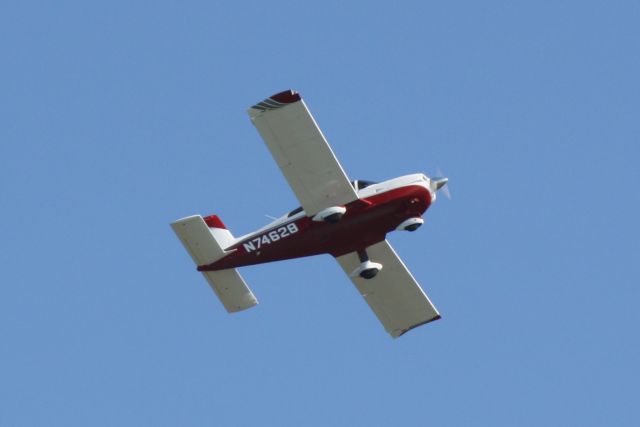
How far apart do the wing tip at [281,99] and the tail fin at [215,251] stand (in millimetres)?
4022

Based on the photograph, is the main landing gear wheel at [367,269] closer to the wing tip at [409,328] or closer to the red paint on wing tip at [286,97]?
the wing tip at [409,328]

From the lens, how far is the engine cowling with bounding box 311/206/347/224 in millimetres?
31422

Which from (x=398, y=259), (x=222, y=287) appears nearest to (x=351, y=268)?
(x=398, y=259)

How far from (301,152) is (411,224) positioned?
334 centimetres

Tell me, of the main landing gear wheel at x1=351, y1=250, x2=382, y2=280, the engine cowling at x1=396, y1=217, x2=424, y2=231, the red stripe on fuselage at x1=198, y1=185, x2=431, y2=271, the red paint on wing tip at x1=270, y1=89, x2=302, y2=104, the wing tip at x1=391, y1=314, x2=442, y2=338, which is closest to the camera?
the red paint on wing tip at x1=270, y1=89, x2=302, y2=104

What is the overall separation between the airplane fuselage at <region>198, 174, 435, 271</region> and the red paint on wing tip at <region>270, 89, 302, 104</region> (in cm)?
307

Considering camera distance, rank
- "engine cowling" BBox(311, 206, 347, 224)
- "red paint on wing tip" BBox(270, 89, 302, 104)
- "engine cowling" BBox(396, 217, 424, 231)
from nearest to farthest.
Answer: "red paint on wing tip" BBox(270, 89, 302, 104), "engine cowling" BBox(311, 206, 347, 224), "engine cowling" BBox(396, 217, 424, 231)

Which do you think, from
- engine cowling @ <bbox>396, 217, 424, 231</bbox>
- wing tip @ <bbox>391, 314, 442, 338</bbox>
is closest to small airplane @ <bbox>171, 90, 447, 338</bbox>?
engine cowling @ <bbox>396, 217, 424, 231</bbox>

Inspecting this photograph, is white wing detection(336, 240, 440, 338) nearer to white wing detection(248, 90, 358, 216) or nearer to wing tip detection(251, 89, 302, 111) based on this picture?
white wing detection(248, 90, 358, 216)

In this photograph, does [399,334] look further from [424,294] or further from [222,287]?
[222,287]

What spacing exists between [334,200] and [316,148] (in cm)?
151

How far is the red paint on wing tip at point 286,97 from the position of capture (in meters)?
30.2

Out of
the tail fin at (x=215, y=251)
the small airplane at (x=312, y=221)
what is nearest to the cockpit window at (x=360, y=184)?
the small airplane at (x=312, y=221)

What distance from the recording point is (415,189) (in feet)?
105
